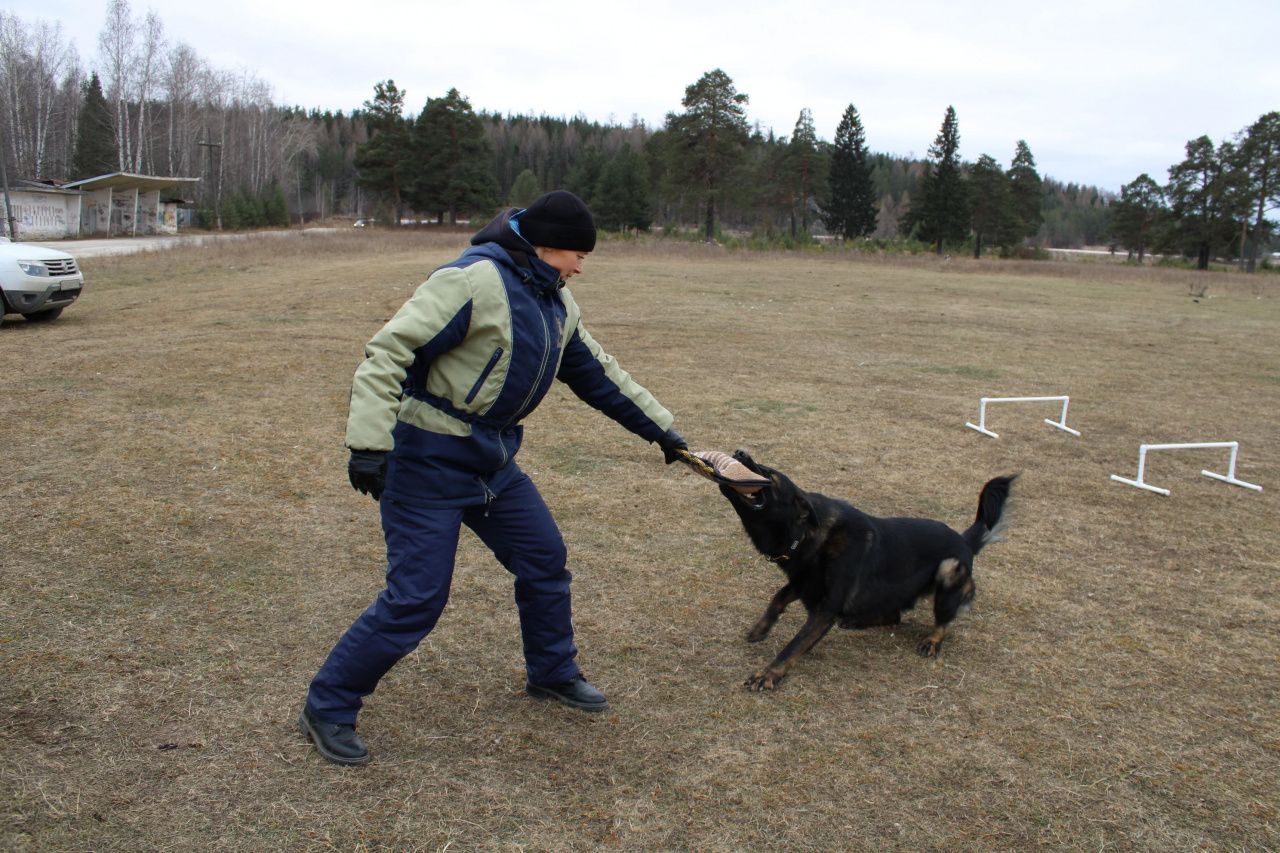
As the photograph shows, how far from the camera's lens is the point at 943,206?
196 feet

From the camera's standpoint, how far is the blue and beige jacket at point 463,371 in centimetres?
263

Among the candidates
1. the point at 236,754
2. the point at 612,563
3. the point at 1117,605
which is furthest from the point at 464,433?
the point at 1117,605

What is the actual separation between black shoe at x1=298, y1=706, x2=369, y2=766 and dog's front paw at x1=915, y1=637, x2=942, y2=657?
2.52 meters

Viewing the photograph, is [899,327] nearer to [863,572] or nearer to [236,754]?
[863,572]

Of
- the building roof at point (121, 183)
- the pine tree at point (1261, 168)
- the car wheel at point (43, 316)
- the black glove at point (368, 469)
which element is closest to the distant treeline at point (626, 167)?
the pine tree at point (1261, 168)

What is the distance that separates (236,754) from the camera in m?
2.98

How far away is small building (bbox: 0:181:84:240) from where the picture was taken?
3819cm

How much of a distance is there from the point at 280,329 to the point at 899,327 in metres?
11.0

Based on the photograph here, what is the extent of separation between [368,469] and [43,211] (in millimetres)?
46813

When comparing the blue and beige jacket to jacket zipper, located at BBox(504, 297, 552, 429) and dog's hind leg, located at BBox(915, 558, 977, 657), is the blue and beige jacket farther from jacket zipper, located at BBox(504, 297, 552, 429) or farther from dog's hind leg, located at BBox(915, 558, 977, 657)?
dog's hind leg, located at BBox(915, 558, 977, 657)

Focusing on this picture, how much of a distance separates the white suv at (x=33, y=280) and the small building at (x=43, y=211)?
3018 centimetres

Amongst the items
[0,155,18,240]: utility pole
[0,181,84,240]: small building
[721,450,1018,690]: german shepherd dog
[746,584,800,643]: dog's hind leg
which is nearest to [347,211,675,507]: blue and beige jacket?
[721,450,1018,690]: german shepherd dog

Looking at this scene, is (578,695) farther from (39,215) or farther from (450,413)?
(39,215)

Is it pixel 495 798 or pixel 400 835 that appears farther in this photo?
pixel 495 798
